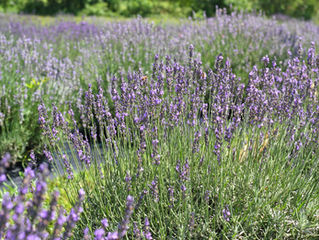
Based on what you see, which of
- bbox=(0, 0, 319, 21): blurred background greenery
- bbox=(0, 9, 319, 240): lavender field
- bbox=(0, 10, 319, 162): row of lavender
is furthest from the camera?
bbox=(0, 0, 319, 21): blurred background greenery

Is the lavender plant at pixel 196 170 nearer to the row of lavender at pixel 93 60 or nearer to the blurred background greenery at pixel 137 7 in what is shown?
the row of lavender at pixel 93 60

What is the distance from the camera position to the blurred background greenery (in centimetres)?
1432

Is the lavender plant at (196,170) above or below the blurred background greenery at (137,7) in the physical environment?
below

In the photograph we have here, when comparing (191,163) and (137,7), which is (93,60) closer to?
(191,163)

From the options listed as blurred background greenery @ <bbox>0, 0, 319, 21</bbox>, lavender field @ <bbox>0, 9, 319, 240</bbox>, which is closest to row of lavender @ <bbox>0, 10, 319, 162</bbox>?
lavender field @ <bbox>0, 9, 319, 240</bbox>

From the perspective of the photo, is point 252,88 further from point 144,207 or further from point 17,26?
point 17,26

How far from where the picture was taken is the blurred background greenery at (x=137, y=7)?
14.3 meters

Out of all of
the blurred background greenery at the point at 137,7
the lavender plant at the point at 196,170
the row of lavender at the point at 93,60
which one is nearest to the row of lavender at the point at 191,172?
the lavender plant at the point at 196,170

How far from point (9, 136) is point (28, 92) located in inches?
29.2

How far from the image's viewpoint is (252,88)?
220cm

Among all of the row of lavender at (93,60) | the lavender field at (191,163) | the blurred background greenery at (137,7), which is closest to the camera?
the lavender field at (191,163)

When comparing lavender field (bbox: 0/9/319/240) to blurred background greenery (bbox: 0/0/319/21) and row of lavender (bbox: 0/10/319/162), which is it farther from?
blurred background greenery (bbox: 0/0/319/21)

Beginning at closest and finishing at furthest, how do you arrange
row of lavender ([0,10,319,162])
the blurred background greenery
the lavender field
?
the lavender field
row of lavender ([0,10,319,162])
the blurred background greenery

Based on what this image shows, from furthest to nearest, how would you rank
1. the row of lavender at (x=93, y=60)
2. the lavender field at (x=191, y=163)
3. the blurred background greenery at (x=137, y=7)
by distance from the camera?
the blurred background greenery at (x=137, y=7)
the row of lavender at (x=93, y=60)
the lavender field at (x=191, y=163)
